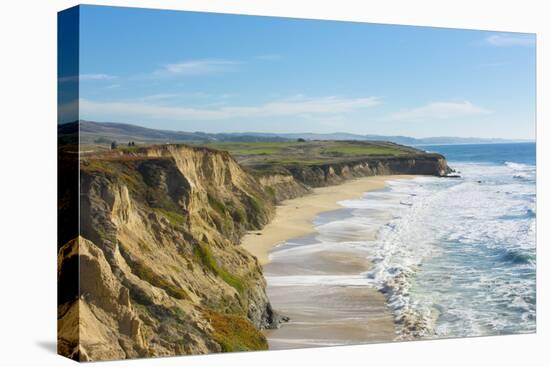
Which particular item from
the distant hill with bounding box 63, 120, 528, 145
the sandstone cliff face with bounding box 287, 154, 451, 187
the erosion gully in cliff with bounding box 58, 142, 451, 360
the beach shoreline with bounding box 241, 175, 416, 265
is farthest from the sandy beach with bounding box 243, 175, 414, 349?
the distant hill with bounding box 63, 120, 528, 145

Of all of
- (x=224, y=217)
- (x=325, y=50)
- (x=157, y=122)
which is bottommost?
(x=224, y=217)

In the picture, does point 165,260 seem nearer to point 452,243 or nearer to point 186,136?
point 186,136

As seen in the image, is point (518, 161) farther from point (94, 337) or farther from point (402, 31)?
point (94, 337)

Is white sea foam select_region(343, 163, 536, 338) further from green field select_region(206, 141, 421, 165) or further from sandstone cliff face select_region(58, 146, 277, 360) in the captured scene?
sandstone cliff face select_region(58, 146, 277, 360)

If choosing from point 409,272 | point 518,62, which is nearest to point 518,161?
point 518,62

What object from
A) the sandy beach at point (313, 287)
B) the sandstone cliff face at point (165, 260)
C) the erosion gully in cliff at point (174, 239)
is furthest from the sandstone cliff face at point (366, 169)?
the sandstone cliff face at point (165, 260)

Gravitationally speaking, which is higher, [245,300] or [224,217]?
[224,217]
